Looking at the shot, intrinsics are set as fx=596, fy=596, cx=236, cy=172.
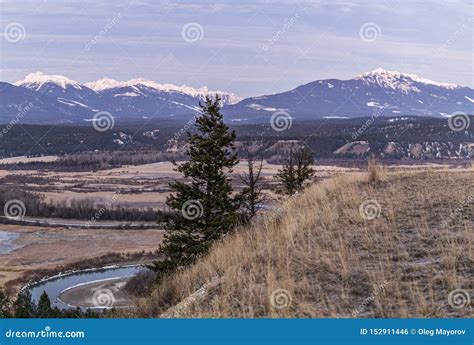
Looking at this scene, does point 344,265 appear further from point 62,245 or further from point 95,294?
point 62,245

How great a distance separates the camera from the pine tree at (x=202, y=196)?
2504cm

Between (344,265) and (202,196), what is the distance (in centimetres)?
1742

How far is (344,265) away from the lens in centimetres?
896

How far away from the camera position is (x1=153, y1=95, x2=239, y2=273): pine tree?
25042 mm

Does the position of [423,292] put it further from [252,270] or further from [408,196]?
[408,196]

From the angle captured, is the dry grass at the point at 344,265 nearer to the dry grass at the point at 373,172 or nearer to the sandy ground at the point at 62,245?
the dry grass at the point at 373,172

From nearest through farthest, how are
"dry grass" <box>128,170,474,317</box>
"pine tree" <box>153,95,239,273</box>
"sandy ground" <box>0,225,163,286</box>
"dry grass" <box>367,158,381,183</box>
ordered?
"dry grass" <box>128,170,474,317</box>, "dry grass" <box>367,158,381,183</box>, "pine tree" <box>153,95,239,273</box>, "sandy ground" <box>0,225,163,286</box>

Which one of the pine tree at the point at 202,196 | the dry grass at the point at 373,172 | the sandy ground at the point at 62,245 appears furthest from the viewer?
the sandy ground at the point at 62,245

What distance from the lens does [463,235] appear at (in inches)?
393

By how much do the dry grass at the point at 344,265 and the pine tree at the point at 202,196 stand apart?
11792 millimetres

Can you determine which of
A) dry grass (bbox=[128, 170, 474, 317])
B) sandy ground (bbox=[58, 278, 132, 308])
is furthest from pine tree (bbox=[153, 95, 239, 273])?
sandy ground (bbox=[58, 278, 132, 308])

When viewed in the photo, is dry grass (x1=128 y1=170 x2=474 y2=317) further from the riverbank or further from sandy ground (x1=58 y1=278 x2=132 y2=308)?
the riverbank

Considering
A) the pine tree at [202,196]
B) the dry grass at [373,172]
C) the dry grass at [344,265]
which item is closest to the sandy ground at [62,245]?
the pine tree at [202,196]

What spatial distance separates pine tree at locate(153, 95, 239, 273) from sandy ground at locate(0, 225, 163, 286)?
4300 centimetres
